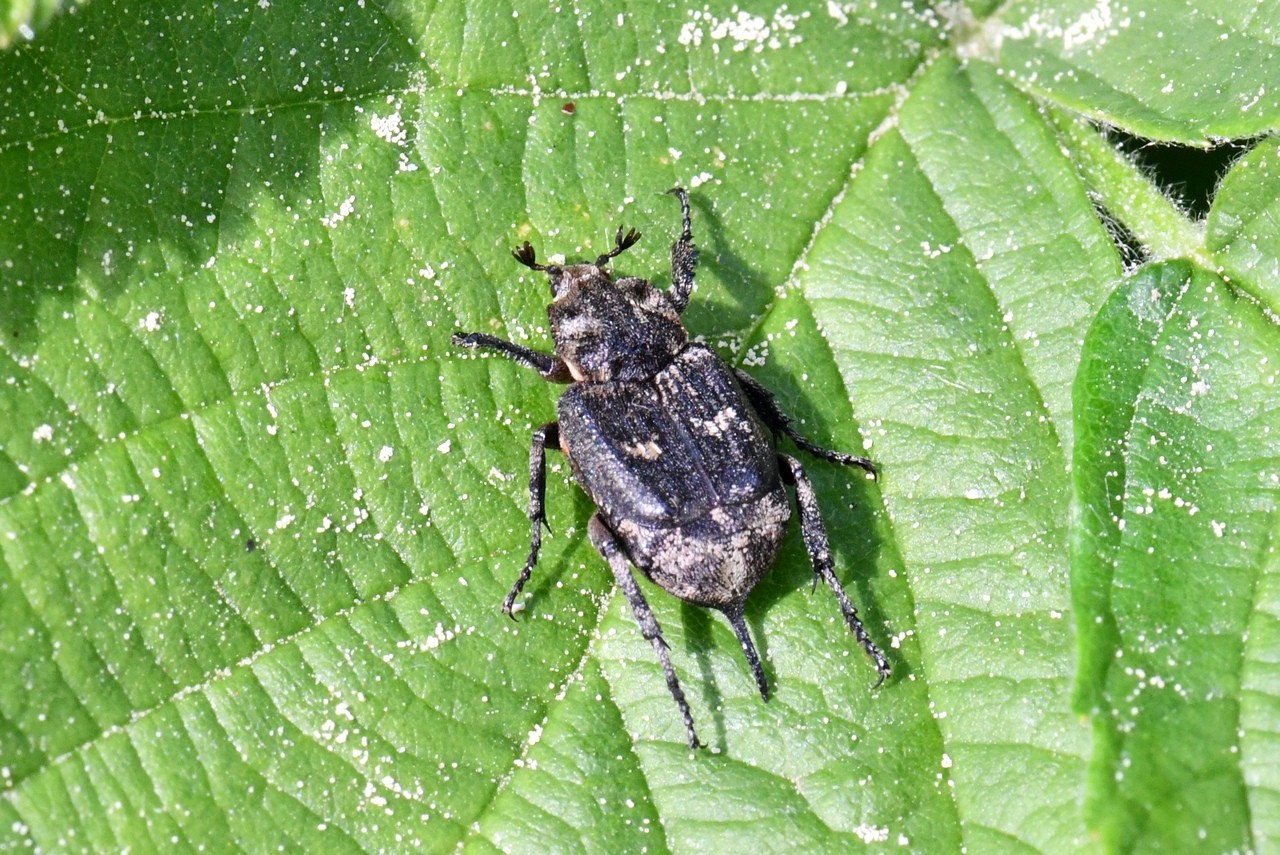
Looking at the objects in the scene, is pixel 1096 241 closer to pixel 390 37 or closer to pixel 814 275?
pixel 814 275

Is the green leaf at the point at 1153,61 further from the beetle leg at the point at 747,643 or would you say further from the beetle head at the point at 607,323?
the beetle leg at the point at 747,643

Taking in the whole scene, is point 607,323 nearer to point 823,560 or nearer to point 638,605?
point 638,605

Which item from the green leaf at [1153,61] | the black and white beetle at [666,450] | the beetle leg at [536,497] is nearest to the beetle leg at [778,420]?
the black and white beetle at [666,450]

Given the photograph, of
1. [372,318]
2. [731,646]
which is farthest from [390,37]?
[731,646]

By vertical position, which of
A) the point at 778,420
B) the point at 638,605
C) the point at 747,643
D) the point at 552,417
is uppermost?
the point at 552,417

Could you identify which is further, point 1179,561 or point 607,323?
point 607,323

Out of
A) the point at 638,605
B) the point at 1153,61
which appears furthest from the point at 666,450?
the point at 1153,61
